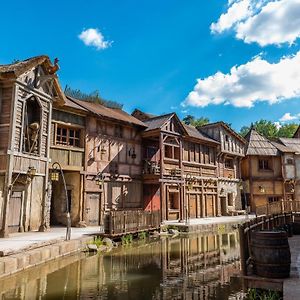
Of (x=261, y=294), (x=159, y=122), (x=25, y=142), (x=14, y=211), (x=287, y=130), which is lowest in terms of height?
(x=261, y=294)

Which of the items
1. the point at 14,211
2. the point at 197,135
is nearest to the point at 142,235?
the point at 14,211

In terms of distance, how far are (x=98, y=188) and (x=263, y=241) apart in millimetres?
13139

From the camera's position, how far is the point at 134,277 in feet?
27.8

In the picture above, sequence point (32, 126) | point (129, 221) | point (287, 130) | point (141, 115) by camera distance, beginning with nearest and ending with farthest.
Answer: point (32, 126), point (129, 221), point (141, 115), point (287, 130)

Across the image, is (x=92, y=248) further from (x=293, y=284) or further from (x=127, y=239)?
(x=293, y=284)

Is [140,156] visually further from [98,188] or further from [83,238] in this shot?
[83,238]

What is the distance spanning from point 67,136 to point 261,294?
13730 mm

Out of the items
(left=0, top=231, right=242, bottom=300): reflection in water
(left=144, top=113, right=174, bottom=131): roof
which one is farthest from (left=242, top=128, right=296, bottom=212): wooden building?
(left=0, top=231, right=242, bottom=300): reflection in water

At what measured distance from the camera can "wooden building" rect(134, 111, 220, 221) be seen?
825 inches

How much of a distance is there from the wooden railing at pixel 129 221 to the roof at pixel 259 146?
59.3 ft

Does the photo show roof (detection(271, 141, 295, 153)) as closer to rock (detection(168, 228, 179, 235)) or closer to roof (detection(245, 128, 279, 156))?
roof (detection(245, 128, 279, 156))

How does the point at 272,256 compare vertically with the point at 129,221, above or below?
below

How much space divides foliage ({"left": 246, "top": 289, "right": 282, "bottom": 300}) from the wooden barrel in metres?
0.32

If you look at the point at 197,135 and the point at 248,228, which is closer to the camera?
the point at 248,228
